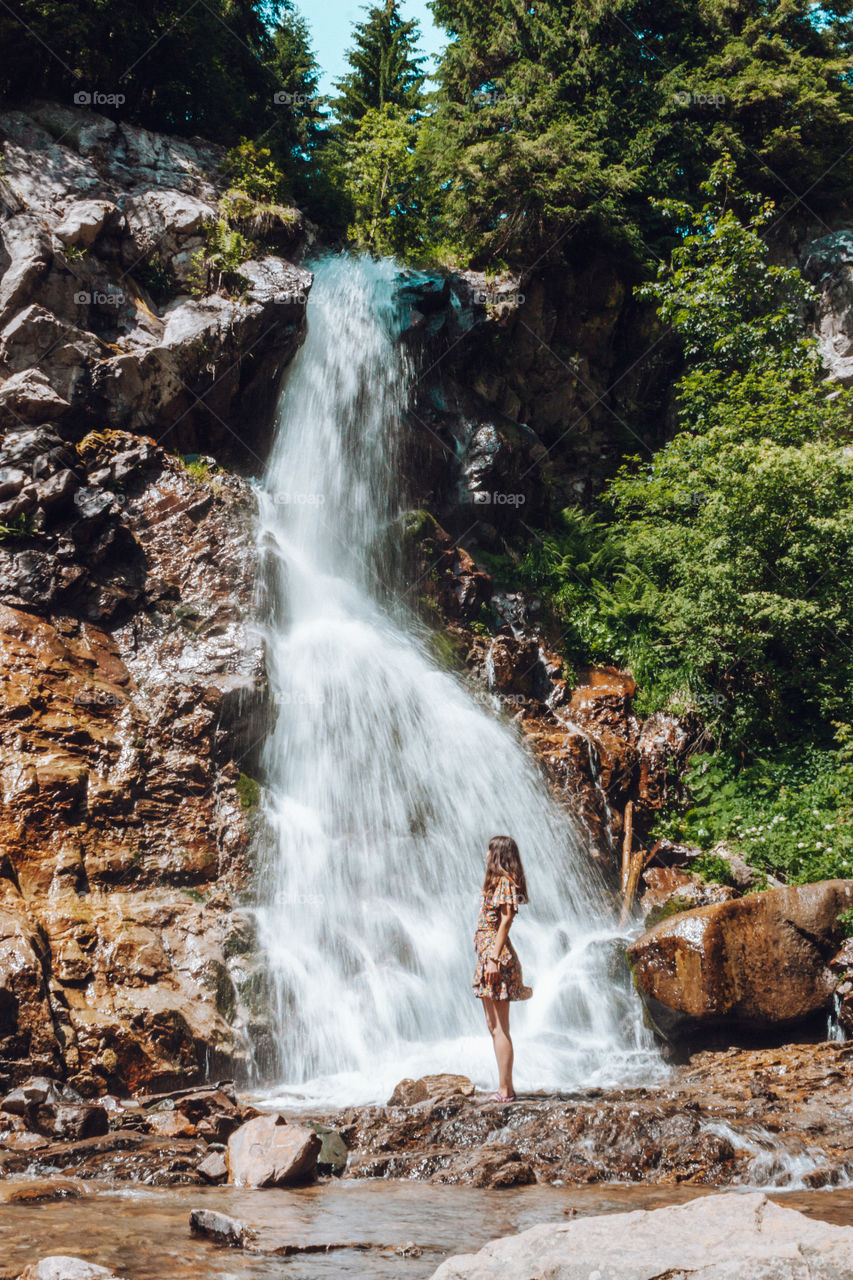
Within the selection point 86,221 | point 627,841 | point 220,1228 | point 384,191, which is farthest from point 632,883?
point 384,191

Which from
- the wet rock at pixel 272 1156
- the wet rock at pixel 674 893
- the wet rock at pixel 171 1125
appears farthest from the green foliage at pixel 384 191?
the wet rock at pixel 272 1156

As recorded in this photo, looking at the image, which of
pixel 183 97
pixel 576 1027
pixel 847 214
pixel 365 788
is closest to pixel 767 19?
pixel 847 214

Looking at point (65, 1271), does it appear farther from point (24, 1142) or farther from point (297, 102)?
point (297, 102)

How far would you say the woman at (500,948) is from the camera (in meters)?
6.18

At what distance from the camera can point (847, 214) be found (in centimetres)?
2123

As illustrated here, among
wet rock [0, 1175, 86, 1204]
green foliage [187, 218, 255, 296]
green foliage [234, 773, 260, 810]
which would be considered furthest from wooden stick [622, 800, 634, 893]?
green foliage [187, 218, 255, 296]

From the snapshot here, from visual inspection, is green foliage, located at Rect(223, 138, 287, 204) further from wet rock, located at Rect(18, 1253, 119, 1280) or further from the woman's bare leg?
wet rock, located at Rect(18, 1253, 119, 1280)

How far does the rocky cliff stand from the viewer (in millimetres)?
7352

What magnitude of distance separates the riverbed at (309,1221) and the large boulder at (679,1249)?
0.85 meters

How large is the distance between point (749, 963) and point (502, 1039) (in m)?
3.08

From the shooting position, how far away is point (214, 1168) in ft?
14.8

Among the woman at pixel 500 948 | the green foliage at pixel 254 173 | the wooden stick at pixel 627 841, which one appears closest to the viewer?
Answer: the woman at pixel 500 948

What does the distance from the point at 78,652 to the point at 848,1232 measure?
9.66 metres

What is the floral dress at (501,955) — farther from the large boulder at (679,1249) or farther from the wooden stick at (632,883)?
the wooden stick at (632,883)
